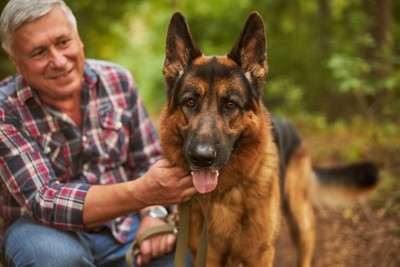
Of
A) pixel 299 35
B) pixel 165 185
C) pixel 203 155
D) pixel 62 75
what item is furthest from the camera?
pixel 299 35

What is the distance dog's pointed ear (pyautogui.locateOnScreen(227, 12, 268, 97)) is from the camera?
7.93ft

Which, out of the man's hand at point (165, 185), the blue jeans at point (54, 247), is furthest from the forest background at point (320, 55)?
the blue jeans at point (54, 247)

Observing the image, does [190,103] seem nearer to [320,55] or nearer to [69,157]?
[69,157]

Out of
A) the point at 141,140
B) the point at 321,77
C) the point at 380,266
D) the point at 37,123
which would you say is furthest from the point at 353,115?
the point at 37,123

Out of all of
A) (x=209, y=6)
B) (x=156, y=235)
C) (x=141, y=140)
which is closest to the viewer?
(x=156, y=235)

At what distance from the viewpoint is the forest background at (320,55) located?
5.43m

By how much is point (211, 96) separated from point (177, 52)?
0.40 meters

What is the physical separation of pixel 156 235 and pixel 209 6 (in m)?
8.00

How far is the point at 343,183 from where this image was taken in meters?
3.77

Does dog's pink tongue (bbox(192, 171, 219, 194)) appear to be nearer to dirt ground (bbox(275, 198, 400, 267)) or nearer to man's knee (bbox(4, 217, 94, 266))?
man's knee (bbox(4, 217, 94, 266))

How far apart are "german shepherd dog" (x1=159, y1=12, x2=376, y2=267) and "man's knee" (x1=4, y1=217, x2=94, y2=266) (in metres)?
0.71

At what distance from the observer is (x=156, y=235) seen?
2.83 m

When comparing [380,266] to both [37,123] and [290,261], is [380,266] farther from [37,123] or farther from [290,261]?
[37,123]

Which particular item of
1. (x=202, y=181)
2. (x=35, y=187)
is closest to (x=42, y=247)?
(x=35, y=187)
